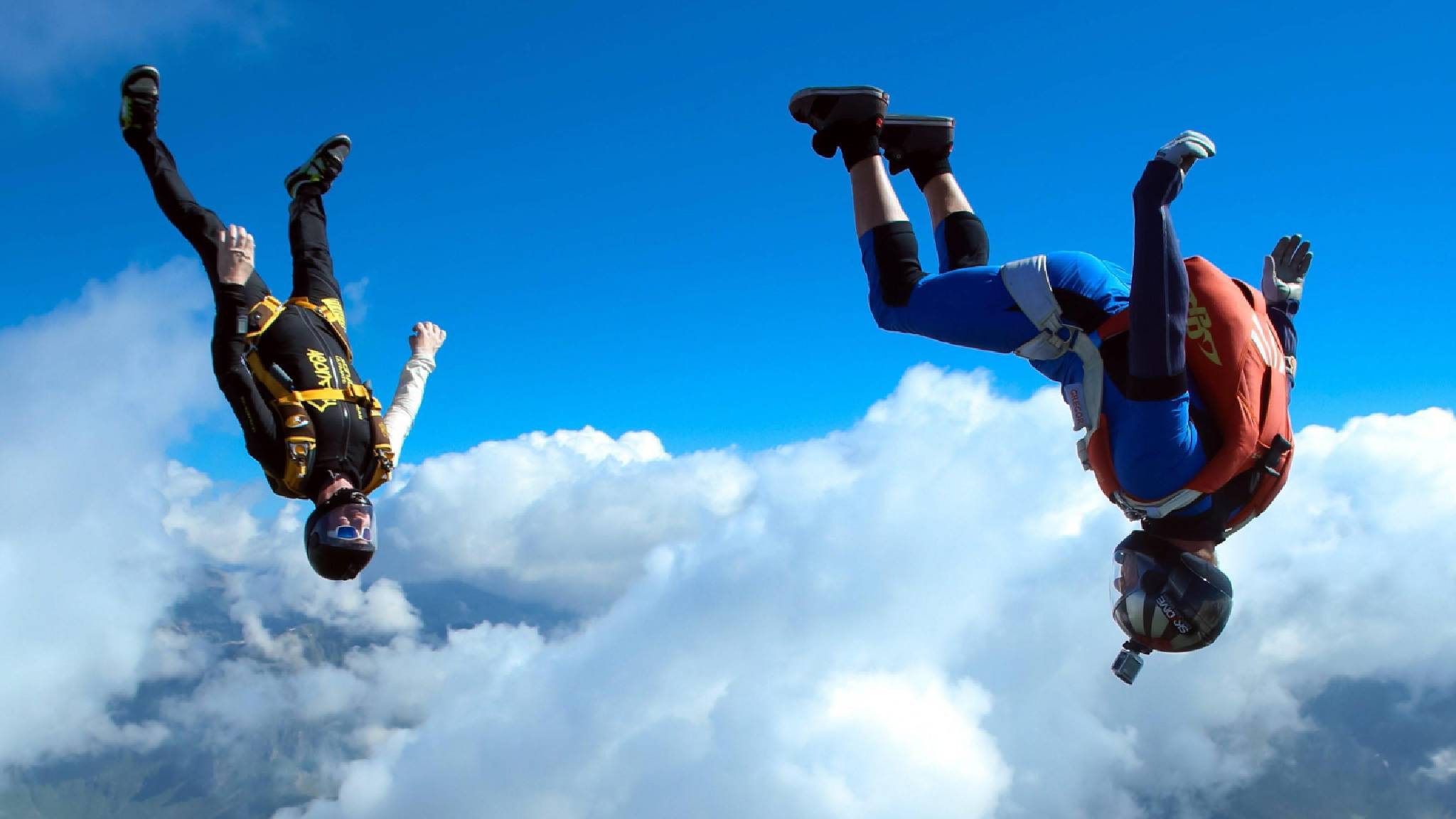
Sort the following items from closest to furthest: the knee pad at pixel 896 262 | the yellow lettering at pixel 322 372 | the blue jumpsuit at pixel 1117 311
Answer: the blue jumpsuit at pixel 1117 311 < the knee pad at pixel 896 262 < the yellow lettering at pixel 322 372

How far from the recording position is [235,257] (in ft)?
21.5

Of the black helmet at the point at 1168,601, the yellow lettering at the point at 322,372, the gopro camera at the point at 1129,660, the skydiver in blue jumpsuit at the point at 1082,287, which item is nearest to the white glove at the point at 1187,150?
the skydiver in blue jumpsuit at the point at 1082,287

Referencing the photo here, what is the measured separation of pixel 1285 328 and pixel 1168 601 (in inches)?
70.3

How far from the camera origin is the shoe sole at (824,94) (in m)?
5.25

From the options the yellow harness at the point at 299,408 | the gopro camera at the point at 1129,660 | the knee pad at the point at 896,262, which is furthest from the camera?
the yellow harness at the point at 299,408

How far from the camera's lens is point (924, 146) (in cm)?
574

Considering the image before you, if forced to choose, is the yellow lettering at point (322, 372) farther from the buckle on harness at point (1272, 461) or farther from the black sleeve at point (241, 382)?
the buckle on harness at point (1272, 461)

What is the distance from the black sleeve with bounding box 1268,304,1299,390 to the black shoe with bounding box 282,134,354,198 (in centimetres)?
742

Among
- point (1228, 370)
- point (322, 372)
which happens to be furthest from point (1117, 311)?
point (322, 372)

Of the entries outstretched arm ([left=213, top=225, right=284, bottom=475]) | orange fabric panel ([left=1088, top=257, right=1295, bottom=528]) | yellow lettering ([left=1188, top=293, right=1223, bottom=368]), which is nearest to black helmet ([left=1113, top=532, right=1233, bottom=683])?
orange fabric panel ([left=1088, top=257, right=1295, bottom=528])

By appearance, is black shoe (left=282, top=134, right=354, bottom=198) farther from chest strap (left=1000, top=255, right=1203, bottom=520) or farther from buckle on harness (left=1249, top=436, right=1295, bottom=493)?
buckle on harness (left=1249, top=436, right=1295, bottom=493)

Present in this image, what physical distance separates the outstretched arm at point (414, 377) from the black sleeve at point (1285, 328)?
6606 millimetres

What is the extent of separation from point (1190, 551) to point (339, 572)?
5.93m

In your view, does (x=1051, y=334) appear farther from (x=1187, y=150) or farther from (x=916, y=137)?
(x=916, y=137)
